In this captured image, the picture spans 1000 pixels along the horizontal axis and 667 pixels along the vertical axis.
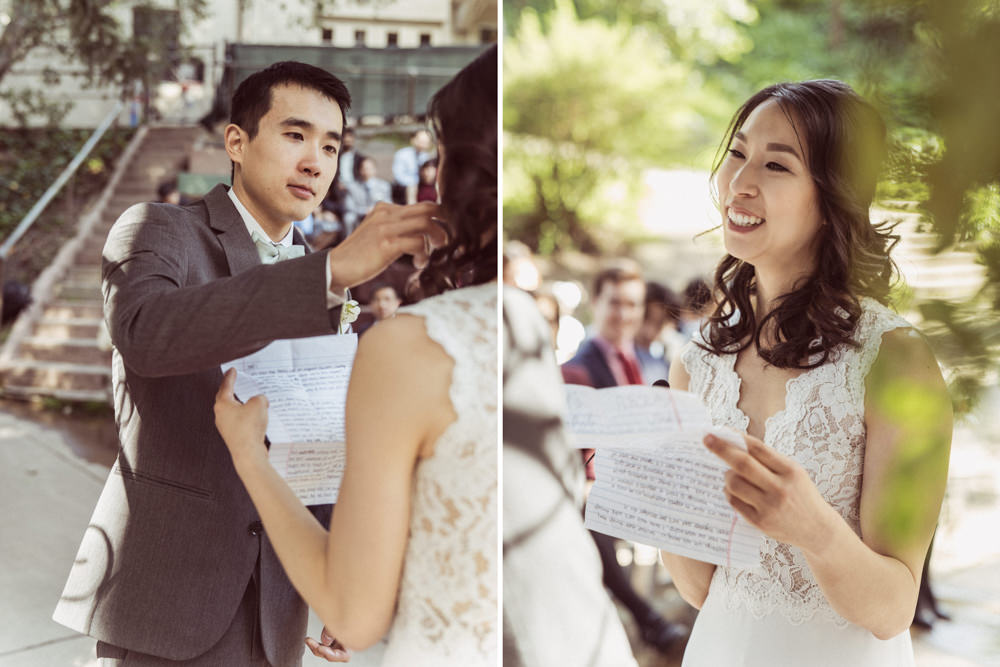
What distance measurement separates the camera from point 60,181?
2.29 metres

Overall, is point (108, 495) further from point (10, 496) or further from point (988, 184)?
point (10, 496)

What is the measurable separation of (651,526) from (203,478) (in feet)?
2.12

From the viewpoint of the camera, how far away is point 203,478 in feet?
3.92

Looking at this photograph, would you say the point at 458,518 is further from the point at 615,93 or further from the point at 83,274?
the point at 615,93

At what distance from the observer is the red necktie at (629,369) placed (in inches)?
131

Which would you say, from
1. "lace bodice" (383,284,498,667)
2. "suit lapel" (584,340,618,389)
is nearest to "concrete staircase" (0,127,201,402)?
"lace bodice" (383,284,498,667)

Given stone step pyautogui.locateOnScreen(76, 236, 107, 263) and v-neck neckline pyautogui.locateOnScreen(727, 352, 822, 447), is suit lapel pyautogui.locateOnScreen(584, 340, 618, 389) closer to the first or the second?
stone step pyautogui.locateOnScreen(76, 236, 107, 263)

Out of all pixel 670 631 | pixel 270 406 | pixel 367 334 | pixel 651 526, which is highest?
pixel 367 334

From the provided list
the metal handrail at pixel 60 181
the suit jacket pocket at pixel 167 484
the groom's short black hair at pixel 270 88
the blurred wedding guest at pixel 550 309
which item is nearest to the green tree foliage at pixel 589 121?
the blurred wedding guest at pixel 550 309

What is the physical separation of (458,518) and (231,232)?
0.53 metres

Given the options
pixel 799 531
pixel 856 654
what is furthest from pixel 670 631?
pixel 799 531

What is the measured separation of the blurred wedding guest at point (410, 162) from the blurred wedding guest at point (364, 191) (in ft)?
0.10

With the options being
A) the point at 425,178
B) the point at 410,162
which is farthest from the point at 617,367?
the point at 425,178

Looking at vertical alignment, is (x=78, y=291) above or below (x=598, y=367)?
above
